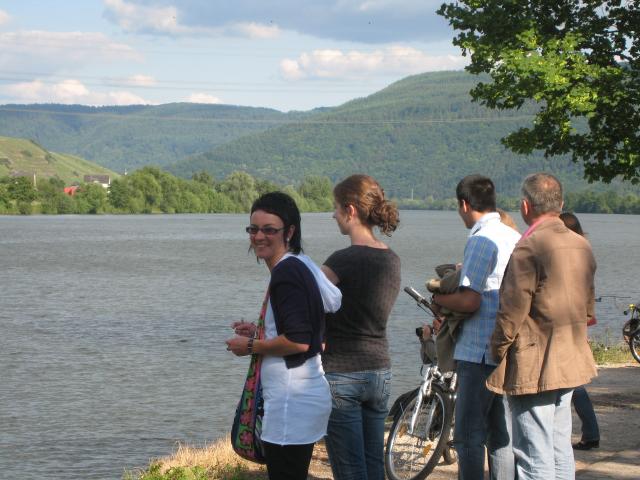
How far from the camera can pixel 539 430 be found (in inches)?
213

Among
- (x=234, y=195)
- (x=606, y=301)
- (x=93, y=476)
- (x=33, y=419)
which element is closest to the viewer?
(x=93, y=476)

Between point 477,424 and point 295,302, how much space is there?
5.98ft

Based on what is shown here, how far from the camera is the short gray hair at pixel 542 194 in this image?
17.7 ft

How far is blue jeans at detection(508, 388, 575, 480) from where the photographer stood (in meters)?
5.40

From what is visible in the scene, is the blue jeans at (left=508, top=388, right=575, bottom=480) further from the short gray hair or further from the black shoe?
the black shoe

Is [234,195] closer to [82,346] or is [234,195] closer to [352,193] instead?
[82,346]

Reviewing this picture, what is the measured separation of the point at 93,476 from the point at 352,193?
26.5 feet

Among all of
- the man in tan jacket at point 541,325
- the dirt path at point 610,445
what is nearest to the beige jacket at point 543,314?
the man in tan jacket at point 541,325

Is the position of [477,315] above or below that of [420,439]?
above

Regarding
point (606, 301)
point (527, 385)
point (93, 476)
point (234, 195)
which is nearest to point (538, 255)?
point (527, 385)

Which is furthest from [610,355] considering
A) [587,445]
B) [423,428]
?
[423,428]

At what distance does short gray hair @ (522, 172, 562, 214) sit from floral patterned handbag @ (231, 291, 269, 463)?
1.72 metres

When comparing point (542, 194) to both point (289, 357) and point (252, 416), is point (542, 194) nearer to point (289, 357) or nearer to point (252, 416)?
point (289, 357)

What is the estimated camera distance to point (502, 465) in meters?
5.86
